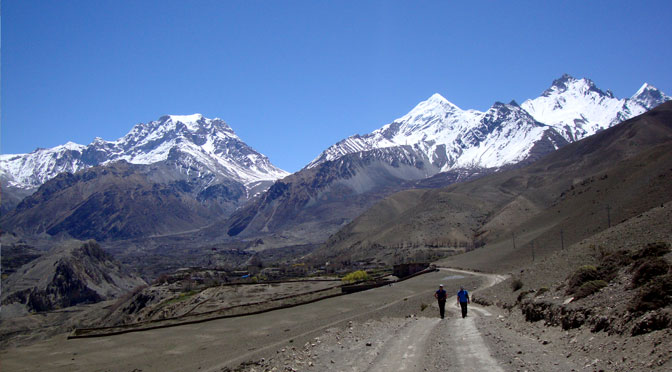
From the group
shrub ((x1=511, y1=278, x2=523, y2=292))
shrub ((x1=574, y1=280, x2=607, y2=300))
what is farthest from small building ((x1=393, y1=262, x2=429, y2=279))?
shrub ((x1=574, y1=280, x2=607, y2=300))

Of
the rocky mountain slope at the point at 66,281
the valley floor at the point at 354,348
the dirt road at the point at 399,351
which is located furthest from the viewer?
the rocky mountain slope at the point at 66,281

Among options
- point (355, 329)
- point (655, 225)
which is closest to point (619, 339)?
point (355, 329)

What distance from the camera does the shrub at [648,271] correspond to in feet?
47.2

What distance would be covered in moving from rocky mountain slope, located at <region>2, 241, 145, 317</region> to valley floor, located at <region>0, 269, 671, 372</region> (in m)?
101

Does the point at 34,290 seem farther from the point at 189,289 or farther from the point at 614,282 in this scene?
the point at 614,282

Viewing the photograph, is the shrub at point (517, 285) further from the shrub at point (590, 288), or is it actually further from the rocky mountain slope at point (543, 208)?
the rocky mountain slope at point (543, 208)

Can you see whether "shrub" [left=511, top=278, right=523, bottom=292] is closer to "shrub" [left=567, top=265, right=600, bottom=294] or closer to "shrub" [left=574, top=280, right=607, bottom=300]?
"shrub" [left=567, top=265, right=600, bottom=294]

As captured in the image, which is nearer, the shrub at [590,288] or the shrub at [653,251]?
the shrub at [590,288]

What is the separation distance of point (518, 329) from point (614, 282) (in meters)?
3.56

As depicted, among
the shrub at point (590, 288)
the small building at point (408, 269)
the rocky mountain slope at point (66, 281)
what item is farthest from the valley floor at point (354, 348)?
the rocky mountain slope at point (66, 281)

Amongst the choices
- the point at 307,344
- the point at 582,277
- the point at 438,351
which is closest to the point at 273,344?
the point at 307,344

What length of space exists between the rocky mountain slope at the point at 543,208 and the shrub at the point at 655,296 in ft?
153

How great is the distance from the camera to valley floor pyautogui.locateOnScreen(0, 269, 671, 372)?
13.1 m

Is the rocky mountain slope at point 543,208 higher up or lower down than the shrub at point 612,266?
higher up
